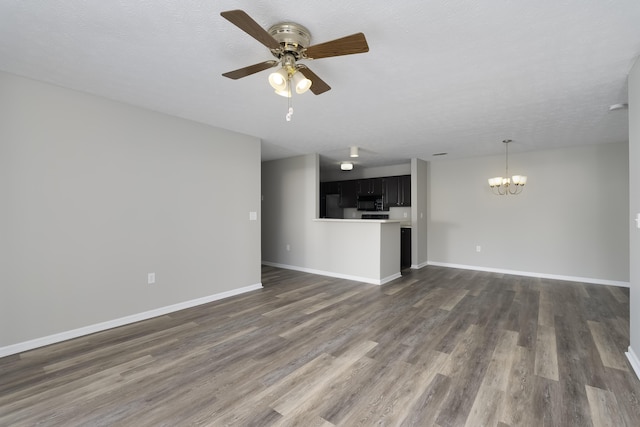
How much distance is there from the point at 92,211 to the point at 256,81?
84.1 inches

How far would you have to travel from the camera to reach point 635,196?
224cm

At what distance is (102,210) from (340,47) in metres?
2.89

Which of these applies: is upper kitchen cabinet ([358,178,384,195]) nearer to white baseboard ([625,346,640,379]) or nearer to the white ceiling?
the white ceiling

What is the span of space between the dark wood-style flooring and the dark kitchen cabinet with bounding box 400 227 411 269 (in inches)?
99.9

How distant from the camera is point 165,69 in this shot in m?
2.37

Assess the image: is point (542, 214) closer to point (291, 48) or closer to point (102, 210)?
point (291, 48)

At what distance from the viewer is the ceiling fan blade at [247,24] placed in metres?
1.37

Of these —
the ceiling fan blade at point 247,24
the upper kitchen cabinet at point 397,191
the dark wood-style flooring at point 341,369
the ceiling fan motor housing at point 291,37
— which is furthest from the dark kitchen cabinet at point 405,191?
the ceiling fan blade at point 247,24

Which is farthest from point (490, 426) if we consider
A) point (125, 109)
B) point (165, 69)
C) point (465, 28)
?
point (125, 109)

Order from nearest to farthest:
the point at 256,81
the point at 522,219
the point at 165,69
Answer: the point at 165,69
the point at 256,81
the point at 522,219

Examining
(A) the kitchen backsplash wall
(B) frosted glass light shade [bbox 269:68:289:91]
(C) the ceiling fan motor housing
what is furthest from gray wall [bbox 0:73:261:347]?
(A) the kitchen backsplash wall

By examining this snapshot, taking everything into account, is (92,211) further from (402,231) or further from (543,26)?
(402,231)

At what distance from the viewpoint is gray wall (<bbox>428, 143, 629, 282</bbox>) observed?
476cm

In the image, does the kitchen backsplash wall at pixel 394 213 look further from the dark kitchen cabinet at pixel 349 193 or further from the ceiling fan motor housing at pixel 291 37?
the ceiling fan motor housing at pixel 291 37
